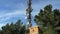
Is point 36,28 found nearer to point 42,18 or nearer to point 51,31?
point 42,18

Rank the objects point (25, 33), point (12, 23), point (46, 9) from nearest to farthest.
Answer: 1. point (46, 9)
2. point (25, 33)
3. point (12, 23)

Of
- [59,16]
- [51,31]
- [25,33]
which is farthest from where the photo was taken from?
[25,33]

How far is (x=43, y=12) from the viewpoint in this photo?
52.8m

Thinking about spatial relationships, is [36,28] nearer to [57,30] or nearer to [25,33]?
[25,33]

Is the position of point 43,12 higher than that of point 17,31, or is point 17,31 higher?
point 43,12

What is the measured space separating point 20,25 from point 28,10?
191 inches

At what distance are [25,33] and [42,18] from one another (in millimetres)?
8755

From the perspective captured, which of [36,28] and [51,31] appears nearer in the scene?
[51,31]

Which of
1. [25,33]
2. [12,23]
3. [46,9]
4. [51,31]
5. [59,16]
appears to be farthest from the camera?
[12,23]

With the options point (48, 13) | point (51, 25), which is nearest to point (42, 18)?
point (48, 13)

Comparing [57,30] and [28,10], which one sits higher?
[28,10]

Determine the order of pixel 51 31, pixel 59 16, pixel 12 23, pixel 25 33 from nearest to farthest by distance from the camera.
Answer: pixel 51 31
pixel 59 16
pixel 25 33
pixel 12 23

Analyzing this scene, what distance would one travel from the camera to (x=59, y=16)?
1927 inches

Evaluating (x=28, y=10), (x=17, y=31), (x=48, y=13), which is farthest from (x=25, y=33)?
(x=48, y=13)
